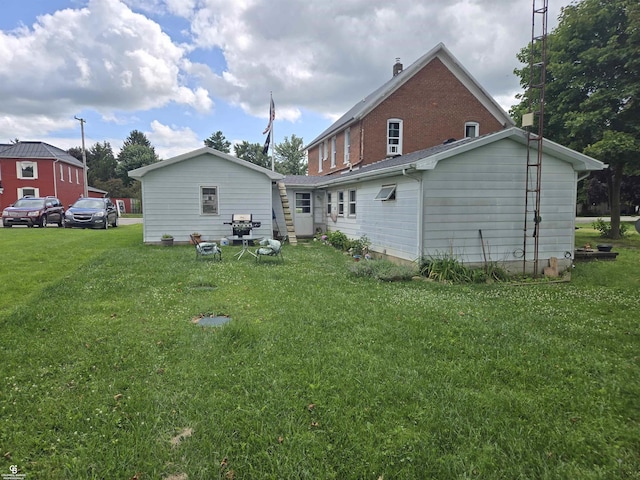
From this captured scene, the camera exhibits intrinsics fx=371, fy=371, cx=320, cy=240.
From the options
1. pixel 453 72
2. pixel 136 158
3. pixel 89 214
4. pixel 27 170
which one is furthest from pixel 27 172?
pixel 453 72

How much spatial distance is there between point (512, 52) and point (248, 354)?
21204 mm

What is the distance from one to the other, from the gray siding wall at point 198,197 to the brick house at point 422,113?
6019mm

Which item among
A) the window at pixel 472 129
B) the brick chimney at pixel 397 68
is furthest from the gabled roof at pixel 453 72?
the brick chimney at pixel 397 68

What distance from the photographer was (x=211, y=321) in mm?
5223

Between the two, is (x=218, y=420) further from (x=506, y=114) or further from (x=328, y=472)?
(x=506, y=114)

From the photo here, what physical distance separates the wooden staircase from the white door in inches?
41.4

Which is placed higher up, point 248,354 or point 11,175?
point 11,175

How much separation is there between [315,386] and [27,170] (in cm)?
3776

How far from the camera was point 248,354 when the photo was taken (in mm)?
4031

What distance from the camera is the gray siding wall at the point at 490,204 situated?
8812mm

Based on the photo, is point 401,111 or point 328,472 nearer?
point 328,472

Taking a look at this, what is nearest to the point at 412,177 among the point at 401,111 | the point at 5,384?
the point at 5,384

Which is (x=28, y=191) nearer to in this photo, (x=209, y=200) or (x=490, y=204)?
(x=209, y=200)

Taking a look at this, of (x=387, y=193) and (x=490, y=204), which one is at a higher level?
(x=387, y=193)
